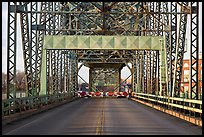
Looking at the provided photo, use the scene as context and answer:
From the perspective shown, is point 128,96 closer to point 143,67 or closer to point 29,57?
point 143,67

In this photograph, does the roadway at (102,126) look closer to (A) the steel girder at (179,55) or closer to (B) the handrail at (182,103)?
(B) the handrail at (182,103)

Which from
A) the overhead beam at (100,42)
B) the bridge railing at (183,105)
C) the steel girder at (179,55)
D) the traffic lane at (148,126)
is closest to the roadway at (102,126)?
the traffic lane at (148,126)

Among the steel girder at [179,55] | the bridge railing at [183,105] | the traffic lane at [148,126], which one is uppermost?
the steel girder at [179,55]

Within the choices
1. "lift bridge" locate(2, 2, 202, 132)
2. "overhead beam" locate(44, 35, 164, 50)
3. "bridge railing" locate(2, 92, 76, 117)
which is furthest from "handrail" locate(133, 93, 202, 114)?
"bridge railing" locate(2, 92, 76, 117)

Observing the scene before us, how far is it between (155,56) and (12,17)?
2727cm

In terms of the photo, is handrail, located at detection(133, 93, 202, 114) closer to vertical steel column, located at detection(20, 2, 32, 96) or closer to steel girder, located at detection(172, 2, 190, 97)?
steel girder, located at detection(172, 2, 190, 97)

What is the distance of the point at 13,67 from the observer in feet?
105

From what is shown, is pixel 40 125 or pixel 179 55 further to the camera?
→ pixel 179 55

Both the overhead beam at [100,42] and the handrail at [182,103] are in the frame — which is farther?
the overhead beam at [100,42]

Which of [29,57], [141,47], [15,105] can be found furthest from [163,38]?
[15,105]

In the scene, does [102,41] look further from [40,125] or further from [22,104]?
[40,125]

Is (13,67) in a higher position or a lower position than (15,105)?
higher

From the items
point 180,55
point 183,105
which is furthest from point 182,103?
point 180,55

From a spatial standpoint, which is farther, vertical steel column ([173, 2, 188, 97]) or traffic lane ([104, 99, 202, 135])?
vertical steel column ([173, 2, 188, 97])
